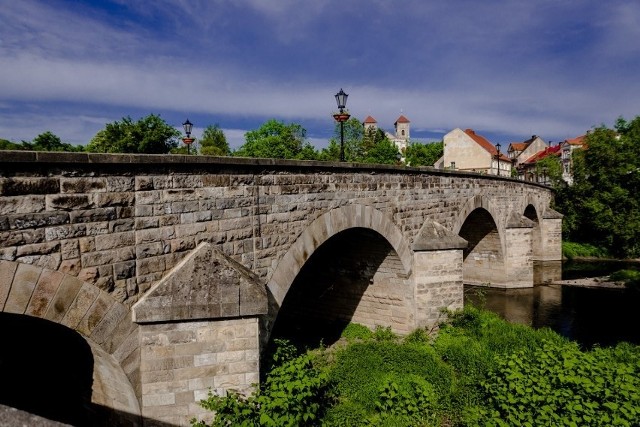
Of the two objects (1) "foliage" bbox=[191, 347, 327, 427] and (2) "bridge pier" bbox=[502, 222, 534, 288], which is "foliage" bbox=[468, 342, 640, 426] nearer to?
(1) "foliage" bbox=[191, 347, 327, 427]

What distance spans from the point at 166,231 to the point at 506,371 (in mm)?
6008

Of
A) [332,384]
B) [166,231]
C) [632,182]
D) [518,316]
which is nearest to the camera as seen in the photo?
[166,231]

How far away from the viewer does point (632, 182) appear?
2645 centimetres

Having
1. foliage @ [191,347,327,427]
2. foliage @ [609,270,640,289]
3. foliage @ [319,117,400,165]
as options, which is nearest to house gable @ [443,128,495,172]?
foliage @ [319,117,400,165]

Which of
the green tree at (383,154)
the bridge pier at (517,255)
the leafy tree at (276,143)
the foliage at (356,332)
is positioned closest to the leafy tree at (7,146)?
the leafy tree at (276,143)

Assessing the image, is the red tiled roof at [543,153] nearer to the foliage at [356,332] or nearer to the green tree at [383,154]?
the green tree at [383,154]

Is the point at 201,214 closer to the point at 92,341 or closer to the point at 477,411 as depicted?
the point at 92,341

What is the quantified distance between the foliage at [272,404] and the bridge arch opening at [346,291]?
4.48 m

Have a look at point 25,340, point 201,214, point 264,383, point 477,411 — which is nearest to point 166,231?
point 201,214

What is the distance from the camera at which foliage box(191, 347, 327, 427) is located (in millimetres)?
4961

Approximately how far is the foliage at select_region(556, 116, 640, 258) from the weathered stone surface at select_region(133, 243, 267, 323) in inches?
1143

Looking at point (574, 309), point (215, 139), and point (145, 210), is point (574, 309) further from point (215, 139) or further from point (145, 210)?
point (215, 139)

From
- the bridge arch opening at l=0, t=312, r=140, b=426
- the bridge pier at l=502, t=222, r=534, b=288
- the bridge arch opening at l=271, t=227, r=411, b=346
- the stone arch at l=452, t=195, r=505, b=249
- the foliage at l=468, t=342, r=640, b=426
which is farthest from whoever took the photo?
the bridge pier at l=502, t=222, r=534, b=288

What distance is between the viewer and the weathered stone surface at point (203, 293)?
4840 millimetres
